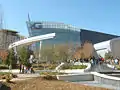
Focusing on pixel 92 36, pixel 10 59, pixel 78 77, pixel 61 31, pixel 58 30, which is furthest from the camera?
pixel 92 36

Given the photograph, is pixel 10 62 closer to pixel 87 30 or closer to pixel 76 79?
pixel 76 79

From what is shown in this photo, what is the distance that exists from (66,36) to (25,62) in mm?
103322

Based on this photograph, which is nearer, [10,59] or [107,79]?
[107,79]

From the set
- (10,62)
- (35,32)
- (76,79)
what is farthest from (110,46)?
(76,79)

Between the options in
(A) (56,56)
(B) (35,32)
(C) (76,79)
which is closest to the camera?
(C) (76,79)

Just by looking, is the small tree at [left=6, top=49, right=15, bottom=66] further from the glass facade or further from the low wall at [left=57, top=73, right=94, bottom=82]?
the glass facade

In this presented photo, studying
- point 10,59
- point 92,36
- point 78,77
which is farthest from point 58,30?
point 78,77

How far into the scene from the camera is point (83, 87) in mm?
15289

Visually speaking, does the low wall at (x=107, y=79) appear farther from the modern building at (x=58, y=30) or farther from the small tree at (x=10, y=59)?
the modern building at (x=58, y=30)


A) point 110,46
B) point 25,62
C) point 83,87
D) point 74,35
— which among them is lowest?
A: point 83,87

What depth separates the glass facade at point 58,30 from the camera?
5187 inches

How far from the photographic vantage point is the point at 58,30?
134750mm

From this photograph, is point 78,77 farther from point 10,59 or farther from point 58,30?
point 58,30

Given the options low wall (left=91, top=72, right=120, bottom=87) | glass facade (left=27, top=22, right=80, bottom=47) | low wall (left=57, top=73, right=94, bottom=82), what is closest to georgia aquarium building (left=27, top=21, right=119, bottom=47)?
glass facade (left=27, top=22, right=80, bottom=47)
